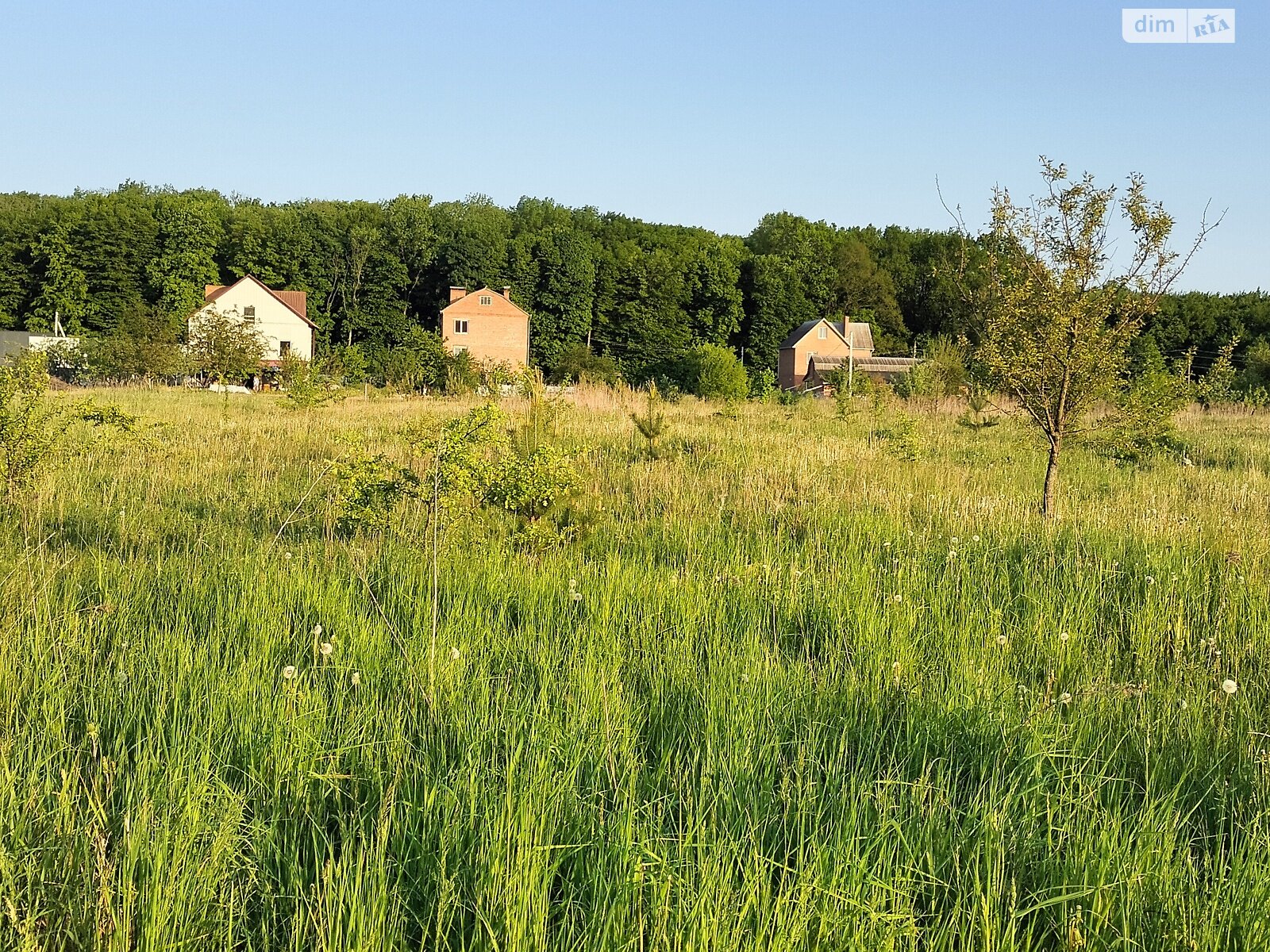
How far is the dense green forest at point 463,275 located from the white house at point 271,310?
276cm

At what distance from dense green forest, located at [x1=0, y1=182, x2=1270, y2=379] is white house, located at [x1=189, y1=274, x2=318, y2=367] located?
2757 millimetres

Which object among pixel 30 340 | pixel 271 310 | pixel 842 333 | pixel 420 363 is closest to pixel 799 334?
pixel 842 333

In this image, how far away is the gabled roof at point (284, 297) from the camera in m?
61.3

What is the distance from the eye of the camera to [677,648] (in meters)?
4.06

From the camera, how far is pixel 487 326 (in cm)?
6581

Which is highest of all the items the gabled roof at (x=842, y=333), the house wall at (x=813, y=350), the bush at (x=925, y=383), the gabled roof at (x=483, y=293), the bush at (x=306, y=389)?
the gabled roof at (x=483, y=293)

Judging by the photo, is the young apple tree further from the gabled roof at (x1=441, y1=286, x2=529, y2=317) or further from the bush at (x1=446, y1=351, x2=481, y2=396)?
the gabled roof at (x1=441, y1=286, x2=529, y2=317)

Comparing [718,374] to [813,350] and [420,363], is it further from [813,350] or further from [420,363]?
[813,350]

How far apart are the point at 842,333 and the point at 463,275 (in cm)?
3062

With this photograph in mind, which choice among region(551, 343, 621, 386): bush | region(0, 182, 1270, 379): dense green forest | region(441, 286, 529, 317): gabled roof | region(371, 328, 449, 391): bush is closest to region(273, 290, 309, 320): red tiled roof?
region(0, 182, 1270, 379): dense green forest

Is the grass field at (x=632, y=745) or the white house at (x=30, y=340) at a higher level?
the white house at (x=30, y=340)

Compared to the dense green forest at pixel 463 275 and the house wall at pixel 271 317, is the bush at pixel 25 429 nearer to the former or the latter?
the dense green forest at pixel 463 275

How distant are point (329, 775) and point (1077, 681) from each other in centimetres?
316

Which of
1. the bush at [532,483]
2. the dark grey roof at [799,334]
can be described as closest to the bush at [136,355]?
the bush at [532,483]
